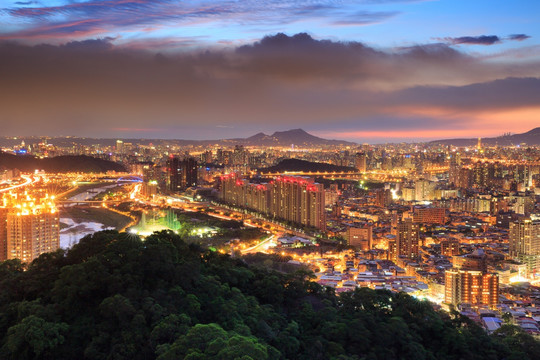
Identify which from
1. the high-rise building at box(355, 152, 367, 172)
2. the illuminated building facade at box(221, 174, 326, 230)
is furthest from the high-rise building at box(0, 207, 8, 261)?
the high-rise building at box(355, 152, 367, 172)

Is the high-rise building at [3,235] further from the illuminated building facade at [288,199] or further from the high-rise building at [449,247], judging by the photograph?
the high-rise building at [449,247]

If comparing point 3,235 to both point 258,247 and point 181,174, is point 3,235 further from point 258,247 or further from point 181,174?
point 181,174

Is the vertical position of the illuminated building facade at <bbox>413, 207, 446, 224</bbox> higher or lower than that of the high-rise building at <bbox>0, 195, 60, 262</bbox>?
lower

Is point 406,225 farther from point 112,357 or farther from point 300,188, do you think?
point 112,357

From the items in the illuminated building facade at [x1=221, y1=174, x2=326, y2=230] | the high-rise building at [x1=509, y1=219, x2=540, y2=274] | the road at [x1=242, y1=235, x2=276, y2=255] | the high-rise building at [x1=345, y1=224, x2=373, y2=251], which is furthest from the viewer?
the illuminated building facade at [x1=221, y1=174, x2=326, y2=230]

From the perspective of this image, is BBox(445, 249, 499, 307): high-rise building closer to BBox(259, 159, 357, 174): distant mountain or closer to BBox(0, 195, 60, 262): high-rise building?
BBox(0, 195, 60, 262): high-rise building

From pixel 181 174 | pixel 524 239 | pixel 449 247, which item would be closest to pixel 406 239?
pixel 449 247
